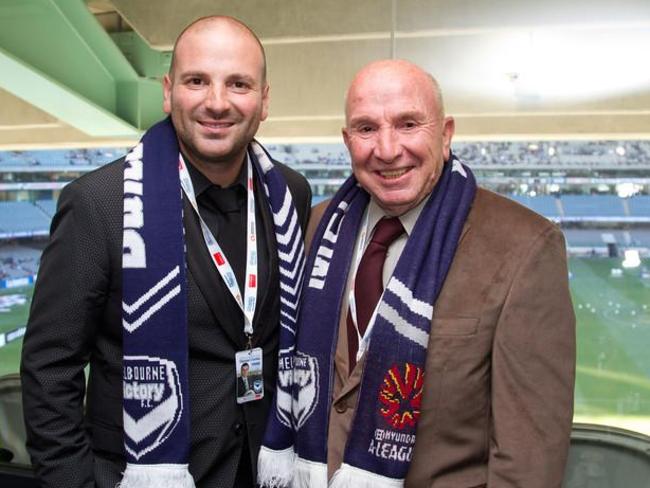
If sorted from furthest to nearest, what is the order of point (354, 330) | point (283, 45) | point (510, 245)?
point (283, 45) → point (354, 330) → point (510, 245)

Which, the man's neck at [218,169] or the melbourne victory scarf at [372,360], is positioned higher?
the man's neck at [218,169]

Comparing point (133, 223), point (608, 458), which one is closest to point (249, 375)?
point (133, 223)

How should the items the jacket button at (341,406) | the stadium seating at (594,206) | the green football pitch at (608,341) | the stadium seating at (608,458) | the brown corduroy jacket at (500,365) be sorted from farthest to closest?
the green football pitch at (608,341) < the stadium seating at (594,206) < the stadium seating at (608,458) < the jacket button at (341,406) < the brown corduroy jacket at (500,365)

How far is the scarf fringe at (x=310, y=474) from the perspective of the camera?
1812mm

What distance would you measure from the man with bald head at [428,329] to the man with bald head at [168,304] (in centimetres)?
22

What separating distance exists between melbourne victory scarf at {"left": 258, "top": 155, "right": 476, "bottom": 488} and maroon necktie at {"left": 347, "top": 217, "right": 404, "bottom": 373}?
0.17 ft

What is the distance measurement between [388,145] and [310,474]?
1.05m

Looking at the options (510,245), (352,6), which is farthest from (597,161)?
(510,245)

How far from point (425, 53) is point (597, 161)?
1.68 meters

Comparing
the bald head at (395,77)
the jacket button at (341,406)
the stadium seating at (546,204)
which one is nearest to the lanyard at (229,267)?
the jacket button at (341,406)

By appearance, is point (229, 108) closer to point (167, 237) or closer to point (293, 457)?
point (167, 237)

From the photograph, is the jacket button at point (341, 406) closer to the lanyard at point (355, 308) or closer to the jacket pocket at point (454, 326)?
the lanyard at point (355, 308)

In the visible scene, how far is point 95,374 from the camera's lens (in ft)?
6.29

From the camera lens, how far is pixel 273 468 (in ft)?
6.39
